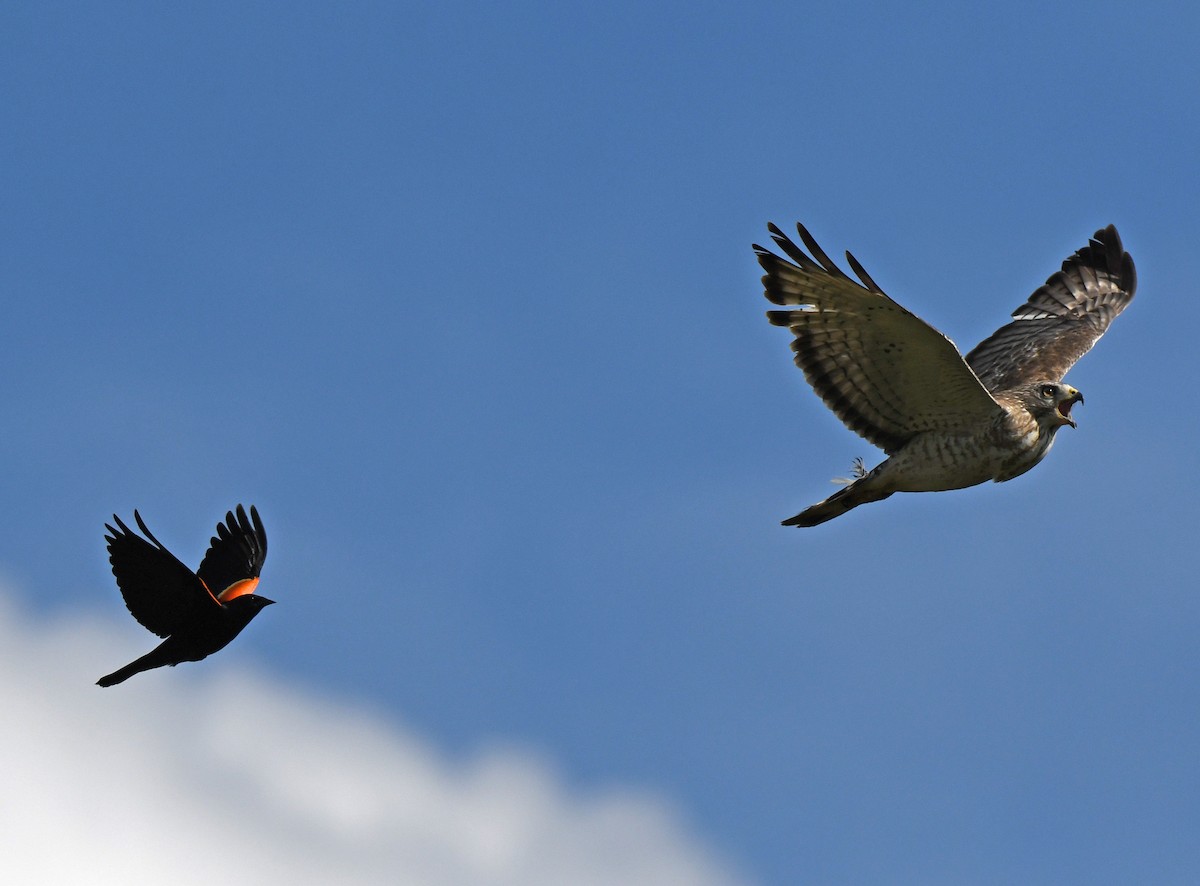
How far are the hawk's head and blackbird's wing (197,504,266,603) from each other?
596 centimetres

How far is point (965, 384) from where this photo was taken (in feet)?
38.4

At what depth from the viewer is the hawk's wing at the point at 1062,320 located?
47.4 feet

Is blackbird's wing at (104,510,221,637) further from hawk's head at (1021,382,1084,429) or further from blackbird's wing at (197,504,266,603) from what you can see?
hawk's head at (1021,382,1084,429)

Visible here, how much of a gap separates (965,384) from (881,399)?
0.68 metres

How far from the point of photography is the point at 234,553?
41.4 ft

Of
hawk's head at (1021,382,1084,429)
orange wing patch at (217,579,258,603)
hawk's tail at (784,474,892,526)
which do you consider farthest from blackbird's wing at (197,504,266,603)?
hawk's head at (1021,382,1084,429)

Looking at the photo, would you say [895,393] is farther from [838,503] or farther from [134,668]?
[134,668]

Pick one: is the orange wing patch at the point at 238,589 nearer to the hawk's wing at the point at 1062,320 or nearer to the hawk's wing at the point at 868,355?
the hawk's wing at the point at 868,355

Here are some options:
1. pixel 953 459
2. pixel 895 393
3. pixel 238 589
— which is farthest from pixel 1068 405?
pixel 238 589

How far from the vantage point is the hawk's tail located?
12.2 m

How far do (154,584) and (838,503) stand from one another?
16.3 feet

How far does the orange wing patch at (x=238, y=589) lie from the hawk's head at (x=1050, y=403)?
5.93 metres

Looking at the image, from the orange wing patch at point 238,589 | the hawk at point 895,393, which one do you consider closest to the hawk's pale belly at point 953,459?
the hawk at point 895,393

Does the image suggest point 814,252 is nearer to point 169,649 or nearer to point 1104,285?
point 169,649
